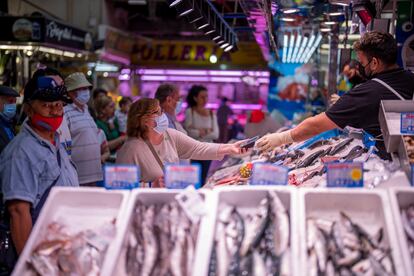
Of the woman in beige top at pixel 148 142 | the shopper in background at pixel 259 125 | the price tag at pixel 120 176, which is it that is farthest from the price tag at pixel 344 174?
the shopper in background at pixel 259 125

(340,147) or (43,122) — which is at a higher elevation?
(43,122)

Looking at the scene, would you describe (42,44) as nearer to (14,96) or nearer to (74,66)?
(74,66)

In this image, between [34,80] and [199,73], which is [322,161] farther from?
[199,73]

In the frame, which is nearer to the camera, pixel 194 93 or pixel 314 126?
pixel 314 126

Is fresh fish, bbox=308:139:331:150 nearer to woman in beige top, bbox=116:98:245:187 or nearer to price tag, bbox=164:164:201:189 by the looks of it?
woman in beige top, bbox=116:98:245:187

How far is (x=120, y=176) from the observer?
118 inches

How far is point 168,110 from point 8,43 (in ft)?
15.0

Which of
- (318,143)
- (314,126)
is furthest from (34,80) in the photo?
(318,143)

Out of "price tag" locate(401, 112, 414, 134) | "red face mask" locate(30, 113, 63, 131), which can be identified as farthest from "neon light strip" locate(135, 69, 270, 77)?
"price tag" locate(401, 112, 414, 134)

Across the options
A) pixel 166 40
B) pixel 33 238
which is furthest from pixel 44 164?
pixel 166 40

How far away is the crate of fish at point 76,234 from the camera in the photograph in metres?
2.74

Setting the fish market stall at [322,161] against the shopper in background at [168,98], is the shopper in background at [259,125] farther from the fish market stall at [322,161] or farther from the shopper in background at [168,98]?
the shopper in background at [168,98]

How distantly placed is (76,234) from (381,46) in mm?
2905

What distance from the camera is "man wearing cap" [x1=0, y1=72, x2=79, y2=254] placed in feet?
12.0
